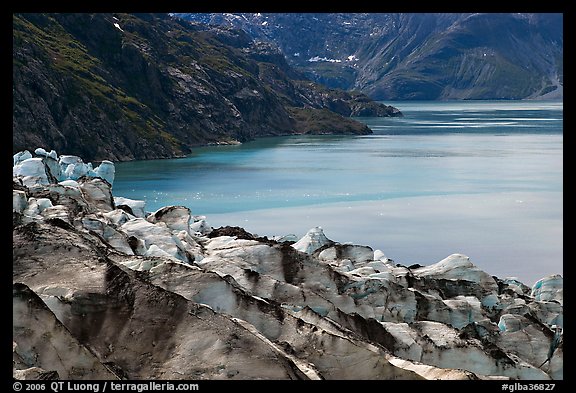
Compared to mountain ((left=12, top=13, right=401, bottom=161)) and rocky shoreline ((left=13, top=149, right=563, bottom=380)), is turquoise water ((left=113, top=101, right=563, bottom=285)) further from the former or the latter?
rocky shoreline ((left=13, top=149, right=563, bottom=380))

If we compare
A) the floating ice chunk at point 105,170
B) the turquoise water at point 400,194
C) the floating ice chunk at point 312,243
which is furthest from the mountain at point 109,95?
the floating ice chunk at point 312,243

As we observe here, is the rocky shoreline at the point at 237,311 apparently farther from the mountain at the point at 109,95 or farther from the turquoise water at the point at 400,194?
the mountain at the point at 109,95

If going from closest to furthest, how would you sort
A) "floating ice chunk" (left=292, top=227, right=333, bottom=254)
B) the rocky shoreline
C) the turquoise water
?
the rocky shoreline < "floating ice chunk" (left=292, top=227, right=333, bottom=254) < the turquoise water

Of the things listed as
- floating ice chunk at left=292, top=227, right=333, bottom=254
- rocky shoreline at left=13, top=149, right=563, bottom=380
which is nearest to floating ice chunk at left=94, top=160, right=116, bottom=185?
rocky shoreline at left=13, top=149, right=563, bottom=380

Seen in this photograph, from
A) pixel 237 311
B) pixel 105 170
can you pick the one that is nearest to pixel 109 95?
pixel 105 170

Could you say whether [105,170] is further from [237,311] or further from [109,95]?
[109,95]
